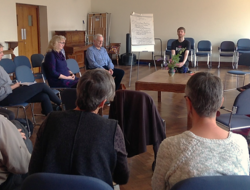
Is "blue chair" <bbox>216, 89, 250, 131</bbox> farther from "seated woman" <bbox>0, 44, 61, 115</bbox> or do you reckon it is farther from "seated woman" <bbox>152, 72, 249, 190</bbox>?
"seated woman" <bbox>0, 44, 61, 115</bbox>

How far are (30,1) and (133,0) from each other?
4499 millimetres

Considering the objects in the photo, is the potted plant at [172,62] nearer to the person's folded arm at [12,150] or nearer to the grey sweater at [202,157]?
the person's folded arm at [12,150]

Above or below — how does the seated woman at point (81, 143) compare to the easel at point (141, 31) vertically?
below

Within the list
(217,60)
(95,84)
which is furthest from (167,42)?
(95,84)

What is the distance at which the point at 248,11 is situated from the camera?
405 inches

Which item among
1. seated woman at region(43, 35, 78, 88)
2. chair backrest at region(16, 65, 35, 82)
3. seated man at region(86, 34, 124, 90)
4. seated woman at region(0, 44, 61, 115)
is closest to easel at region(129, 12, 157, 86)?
seated man at region(86, 34, 124, 90)

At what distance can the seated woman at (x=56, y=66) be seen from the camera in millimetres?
4586

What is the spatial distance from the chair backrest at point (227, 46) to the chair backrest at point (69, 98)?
843 cm

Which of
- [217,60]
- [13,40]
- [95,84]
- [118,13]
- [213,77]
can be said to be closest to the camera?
[213,77]

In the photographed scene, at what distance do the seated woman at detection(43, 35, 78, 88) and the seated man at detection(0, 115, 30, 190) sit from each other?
2781 millimetres

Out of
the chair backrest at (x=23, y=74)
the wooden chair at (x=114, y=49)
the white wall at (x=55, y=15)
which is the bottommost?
the chair backrest at (x=23, y=74)

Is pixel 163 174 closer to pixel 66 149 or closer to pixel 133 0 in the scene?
pixel 66 149

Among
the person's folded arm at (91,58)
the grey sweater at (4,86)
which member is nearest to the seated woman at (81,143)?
the grey sweater at (4,86)

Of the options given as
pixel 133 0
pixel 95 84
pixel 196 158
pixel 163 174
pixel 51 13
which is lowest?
pixel 163 174
